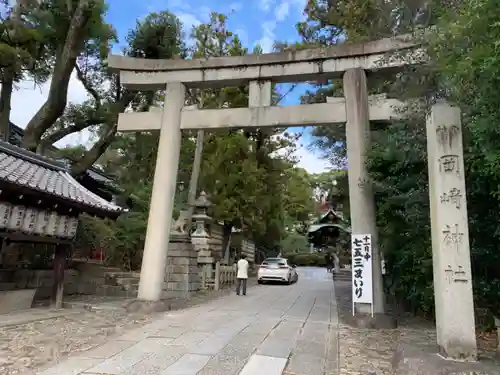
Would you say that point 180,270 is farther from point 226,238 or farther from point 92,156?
point 226,238

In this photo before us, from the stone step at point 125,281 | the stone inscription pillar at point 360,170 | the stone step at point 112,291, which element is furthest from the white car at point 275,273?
the stone inscription pillar at point 360,170

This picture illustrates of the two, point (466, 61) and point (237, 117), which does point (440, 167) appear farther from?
point (237, 117)

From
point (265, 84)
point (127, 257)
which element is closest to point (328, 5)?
point (265, 84)

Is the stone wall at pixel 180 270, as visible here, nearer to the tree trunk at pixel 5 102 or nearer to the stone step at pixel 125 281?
the stone step at pixel 125 281

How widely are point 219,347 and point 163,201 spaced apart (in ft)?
15.5

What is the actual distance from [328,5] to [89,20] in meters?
8.22

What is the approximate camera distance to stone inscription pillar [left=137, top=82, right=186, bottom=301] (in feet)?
31.2

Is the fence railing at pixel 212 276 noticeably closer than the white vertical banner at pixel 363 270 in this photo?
No

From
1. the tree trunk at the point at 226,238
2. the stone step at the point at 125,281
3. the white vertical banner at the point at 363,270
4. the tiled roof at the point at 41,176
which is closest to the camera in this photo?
the white vertical banner at the point at 363,270

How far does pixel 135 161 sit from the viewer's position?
19.8 m

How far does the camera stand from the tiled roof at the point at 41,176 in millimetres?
8266

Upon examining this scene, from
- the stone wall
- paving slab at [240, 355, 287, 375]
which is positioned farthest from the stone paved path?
the stone wall

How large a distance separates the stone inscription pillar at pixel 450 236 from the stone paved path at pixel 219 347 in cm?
158

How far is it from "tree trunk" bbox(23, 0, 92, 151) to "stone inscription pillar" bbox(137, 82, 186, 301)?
4922 millimetres
